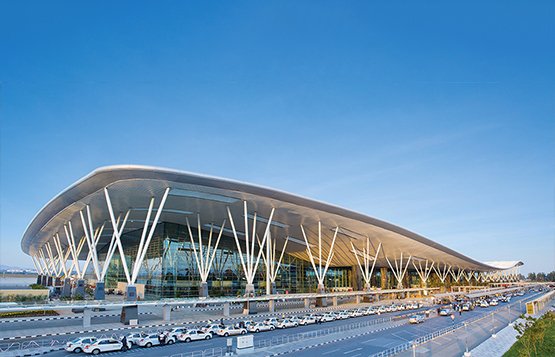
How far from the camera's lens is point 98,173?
118 ft

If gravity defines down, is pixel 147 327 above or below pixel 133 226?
below

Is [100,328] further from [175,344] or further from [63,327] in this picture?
[175,344]

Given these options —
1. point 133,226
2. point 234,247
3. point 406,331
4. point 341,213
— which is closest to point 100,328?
point 406,331

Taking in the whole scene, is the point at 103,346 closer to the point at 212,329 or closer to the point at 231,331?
the point at 212,329

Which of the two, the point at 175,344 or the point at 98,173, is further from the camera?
the point at 98,173

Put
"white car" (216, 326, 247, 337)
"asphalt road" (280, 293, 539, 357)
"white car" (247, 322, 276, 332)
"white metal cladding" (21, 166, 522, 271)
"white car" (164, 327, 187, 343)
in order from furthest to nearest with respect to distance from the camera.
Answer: "white metal cladding" (21, 166, 522, 271) < "white car" (247, 322, 276, 332) < "white car" (216, 326, 247, 337) < "white car" (164, 327, 187, 343) < "asphalt road" (280, 293, 539, 357)

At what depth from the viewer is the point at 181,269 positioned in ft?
204

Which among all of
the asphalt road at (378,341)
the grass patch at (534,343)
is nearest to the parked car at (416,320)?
the asphalt road at (378,341)

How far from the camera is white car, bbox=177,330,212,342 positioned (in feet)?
95.6

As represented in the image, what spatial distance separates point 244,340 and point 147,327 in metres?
13.3

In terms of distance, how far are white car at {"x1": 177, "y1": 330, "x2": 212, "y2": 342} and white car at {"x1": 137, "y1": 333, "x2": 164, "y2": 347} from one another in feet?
6.35

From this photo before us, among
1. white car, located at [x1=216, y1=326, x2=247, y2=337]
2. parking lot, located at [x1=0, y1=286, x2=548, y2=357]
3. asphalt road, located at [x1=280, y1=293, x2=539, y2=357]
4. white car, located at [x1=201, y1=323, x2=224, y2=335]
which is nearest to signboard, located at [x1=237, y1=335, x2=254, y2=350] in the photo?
parking lot, located at [x1=0, y1=286, x2=548, y2=357]

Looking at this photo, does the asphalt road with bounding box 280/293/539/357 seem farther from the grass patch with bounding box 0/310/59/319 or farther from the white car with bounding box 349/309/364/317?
the grass patch with bounding box 0/310/59/319

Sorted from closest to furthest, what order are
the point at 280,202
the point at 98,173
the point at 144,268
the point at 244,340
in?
the point at 244,340
the point at 98,173
the point at 280,202
the point at 144,268
